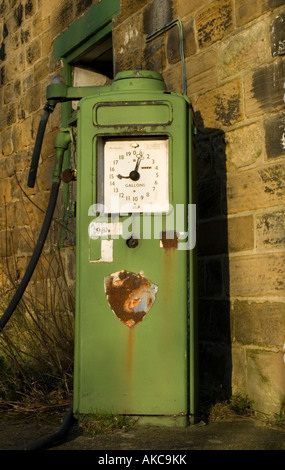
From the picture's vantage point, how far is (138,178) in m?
3.20

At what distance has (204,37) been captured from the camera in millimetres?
3953

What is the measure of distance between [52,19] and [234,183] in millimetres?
2951

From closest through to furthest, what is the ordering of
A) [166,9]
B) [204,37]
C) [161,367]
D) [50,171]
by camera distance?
[161,367]
[204,37]
[166,9]
[50,171]

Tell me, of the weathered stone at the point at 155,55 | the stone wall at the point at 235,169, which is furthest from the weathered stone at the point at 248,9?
the weathered stone at the point at 155,55

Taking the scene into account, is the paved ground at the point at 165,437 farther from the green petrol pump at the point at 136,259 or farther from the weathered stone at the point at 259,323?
the weathered stone at the point at 259,323

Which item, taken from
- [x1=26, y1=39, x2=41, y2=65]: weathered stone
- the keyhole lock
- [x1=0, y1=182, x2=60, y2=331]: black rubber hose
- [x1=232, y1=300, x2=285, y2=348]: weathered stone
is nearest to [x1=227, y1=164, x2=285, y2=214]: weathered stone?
[x1=232, y1=300, x2=285, y2=348]: weathered stone

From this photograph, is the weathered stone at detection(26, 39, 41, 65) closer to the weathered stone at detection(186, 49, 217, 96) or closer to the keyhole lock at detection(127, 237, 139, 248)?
the weathered stone at detection(186, 49, 217, 96)

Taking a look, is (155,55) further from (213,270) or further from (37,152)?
(213,270)

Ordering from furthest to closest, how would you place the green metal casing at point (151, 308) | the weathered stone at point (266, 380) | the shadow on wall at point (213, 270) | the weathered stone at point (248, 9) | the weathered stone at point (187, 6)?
1. the weathered stone at point (187, 6)
2. the shadow on wall at point (213, 270)
3. the weathered stone at point (248, 9)
4. the weathered stone at point (266, 380)
5. the green metal casing at point (151, 308)

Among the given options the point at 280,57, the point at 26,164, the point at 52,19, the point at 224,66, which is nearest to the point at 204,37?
the point at 224,66

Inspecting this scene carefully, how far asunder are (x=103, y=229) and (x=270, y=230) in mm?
880

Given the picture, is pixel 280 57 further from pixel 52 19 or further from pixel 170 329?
pixel 52 19

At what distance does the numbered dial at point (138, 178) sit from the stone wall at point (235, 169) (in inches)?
23.6

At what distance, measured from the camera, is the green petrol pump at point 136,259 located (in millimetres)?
3127
